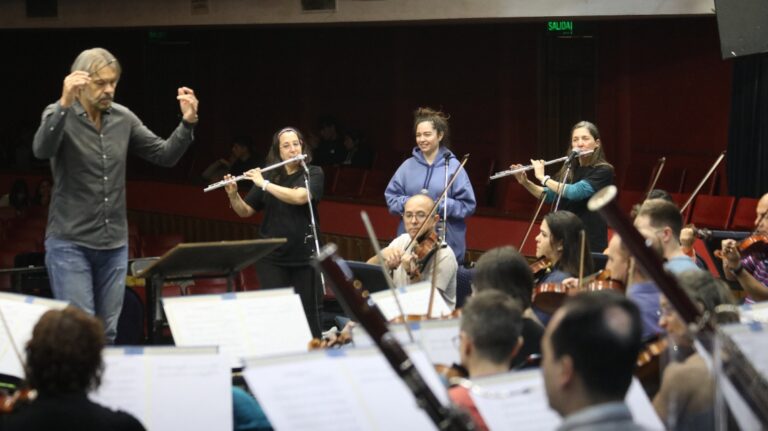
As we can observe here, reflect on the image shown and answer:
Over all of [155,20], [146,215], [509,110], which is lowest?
[146,215]

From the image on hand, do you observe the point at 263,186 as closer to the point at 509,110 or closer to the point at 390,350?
the point at 390,350

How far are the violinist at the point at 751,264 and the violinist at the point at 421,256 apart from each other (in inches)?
45.8

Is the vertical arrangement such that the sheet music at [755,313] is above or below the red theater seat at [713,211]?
above

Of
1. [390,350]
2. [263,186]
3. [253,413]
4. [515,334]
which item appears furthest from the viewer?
[263,186]

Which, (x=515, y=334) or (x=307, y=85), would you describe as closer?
(x=515, y=334)

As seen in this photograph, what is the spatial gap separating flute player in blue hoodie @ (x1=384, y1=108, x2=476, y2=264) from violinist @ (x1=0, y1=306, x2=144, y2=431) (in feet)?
11.9

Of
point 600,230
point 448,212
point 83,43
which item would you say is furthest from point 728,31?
point 83,43

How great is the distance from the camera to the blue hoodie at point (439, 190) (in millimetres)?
6531

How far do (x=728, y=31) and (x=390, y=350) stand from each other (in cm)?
492

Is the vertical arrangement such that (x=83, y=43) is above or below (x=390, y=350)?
above

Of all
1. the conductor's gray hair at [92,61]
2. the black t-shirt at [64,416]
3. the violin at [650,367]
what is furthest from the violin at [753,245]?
the black t-shirt at [64,416]

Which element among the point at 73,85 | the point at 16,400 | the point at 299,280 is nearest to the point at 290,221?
the point at 299,280

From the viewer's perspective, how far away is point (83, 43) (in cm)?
1616

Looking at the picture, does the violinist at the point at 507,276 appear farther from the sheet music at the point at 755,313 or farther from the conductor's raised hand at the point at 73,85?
the conductor's raised hand at the point at 73,85
